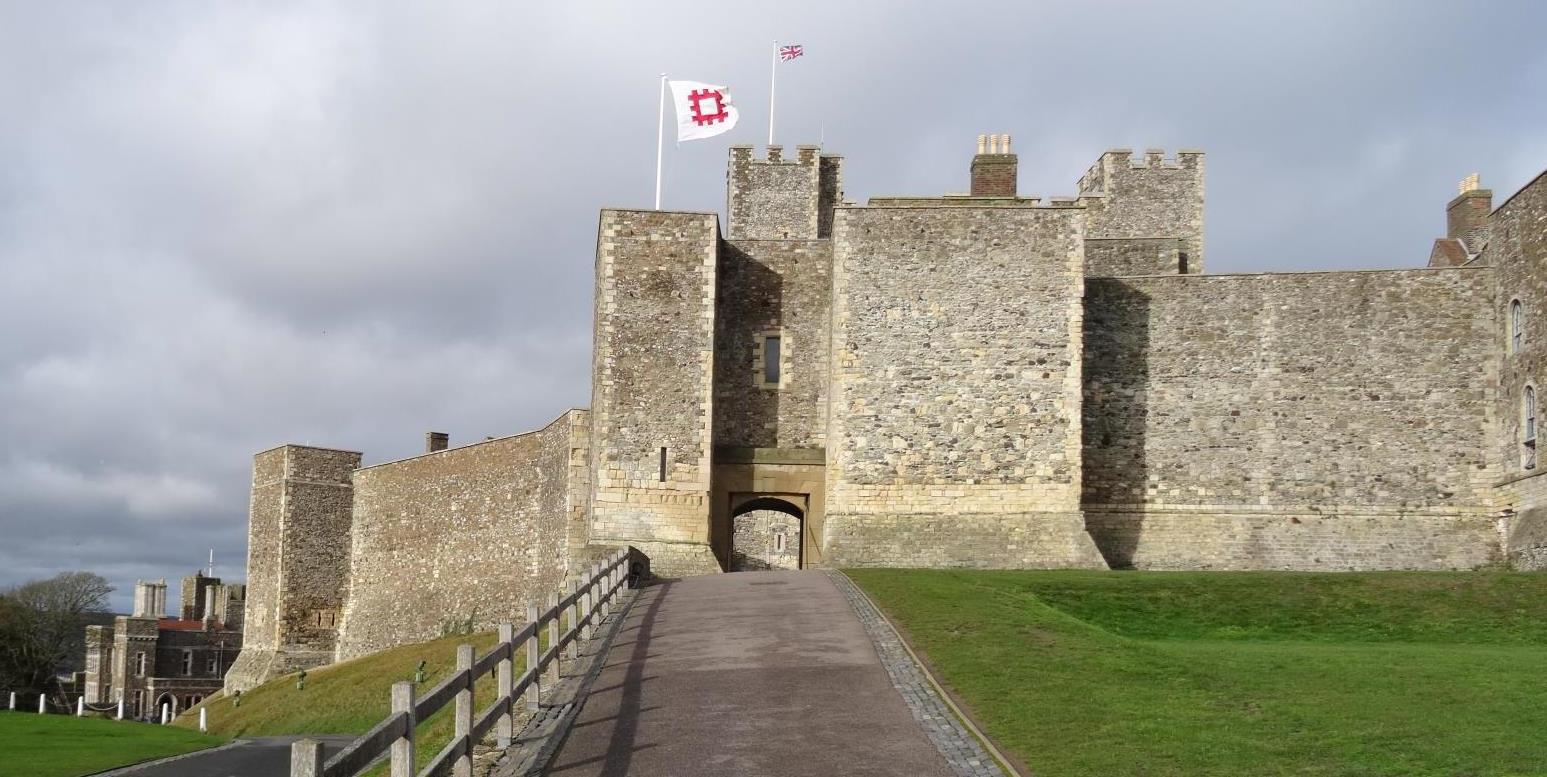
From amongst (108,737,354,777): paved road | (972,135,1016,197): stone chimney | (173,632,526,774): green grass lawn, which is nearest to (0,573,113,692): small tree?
(173,632,526,774): green grass lawn

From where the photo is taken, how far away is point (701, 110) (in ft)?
115

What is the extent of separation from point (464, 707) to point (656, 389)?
2052 centimetres

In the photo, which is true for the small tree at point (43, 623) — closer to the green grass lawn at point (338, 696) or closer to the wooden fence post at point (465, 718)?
the green grass lawn at point (338, 696)

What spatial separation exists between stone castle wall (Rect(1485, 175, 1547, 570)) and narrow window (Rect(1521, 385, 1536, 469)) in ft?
0.21

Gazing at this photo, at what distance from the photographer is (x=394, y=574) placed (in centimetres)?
4909

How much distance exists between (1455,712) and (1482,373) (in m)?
20.2

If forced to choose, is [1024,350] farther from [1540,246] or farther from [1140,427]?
[1540,246]

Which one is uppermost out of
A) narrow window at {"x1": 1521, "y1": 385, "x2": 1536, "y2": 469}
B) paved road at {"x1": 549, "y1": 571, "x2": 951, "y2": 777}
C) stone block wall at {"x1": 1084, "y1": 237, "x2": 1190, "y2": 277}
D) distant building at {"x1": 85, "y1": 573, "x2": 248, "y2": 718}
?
stone block wall at {"x1": 1084, "y1": 237, "x2": 1190, "y2": 277}

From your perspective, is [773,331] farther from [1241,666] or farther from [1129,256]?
[1241,666]

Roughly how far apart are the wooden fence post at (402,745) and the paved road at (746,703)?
2386 mm

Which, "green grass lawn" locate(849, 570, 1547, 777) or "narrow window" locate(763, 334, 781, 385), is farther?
"narrow window" locate(763, 334, 781, 385)

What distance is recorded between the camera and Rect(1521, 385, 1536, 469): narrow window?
1195 inches

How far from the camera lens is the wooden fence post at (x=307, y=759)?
305 inches

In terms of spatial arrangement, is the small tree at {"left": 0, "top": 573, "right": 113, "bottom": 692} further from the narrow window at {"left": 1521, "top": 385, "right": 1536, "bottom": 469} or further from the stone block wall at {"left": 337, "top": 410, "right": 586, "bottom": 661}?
the narrow window at {"left": 1521, "top": 385, "right": 1536, "bottom": 469}
